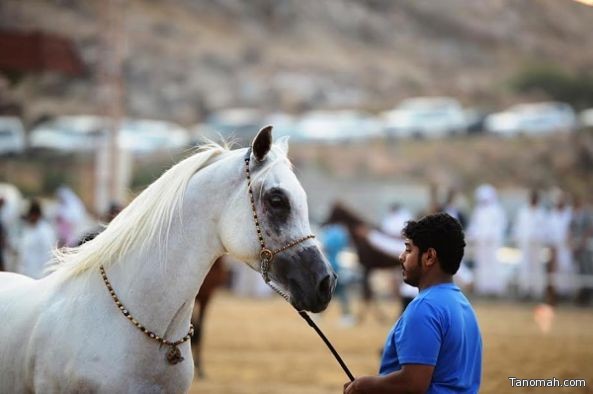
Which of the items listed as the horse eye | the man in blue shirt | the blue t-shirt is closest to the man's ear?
the man in blue shirt

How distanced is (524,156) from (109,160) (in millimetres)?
28216

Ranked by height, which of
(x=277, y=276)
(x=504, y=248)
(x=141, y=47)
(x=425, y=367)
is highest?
(x=141, y=47)

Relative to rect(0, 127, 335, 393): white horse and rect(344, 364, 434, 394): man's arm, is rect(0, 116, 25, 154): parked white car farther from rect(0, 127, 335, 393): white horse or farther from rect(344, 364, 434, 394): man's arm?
rect(344, 364, 434, 394): man's arm

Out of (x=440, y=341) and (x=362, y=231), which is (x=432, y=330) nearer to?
(x=440, y=341)

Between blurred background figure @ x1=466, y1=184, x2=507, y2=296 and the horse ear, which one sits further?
blurred background figure @ x1=466, y1=184, x2=507, y2=296

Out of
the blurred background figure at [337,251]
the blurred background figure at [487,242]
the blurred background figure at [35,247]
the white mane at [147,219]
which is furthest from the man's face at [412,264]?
the blurred background figure at [487,242]

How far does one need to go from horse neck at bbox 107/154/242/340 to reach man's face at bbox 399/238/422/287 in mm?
1030

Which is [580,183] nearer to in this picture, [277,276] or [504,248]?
[504,248]

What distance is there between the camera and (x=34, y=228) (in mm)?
13703

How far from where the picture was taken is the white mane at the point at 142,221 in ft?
15.4

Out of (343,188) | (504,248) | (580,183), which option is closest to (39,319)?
(504,248)

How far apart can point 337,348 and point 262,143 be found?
984 centimetres

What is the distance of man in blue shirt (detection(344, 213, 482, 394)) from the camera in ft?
12.5

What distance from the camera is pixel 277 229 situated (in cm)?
453
